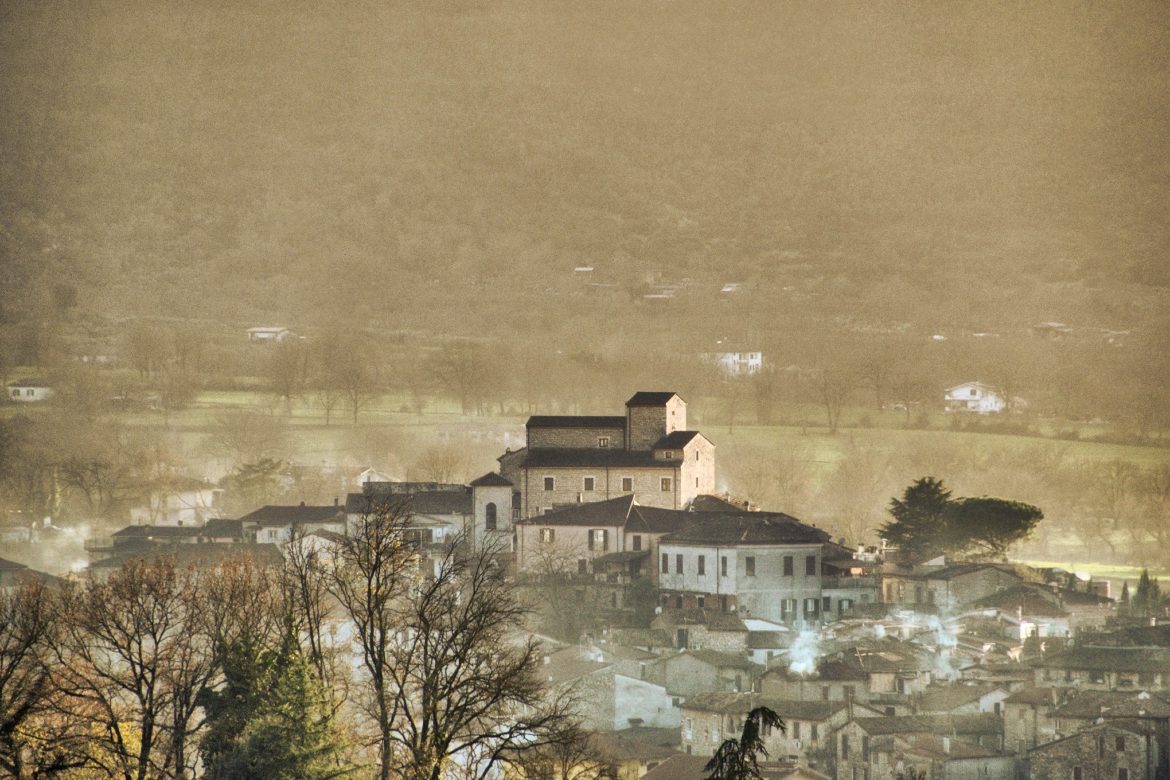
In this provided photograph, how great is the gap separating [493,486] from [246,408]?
46.5m

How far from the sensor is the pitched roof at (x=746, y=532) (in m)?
78.7

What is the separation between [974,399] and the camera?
12488 cm

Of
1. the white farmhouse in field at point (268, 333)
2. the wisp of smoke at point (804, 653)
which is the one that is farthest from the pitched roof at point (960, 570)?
the white farmhouse in field at point (268, 333)

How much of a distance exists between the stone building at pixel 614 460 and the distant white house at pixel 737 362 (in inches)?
1483

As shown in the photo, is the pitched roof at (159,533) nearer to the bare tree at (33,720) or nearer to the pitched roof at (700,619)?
the pitched roof at (700,619)

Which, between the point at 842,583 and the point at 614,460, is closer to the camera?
the point at 842,583

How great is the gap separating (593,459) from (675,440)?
292 centimetres

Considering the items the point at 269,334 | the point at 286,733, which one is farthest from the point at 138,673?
the point at 269,334

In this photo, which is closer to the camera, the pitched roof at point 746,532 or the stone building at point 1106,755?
the stone building at point 1106,755

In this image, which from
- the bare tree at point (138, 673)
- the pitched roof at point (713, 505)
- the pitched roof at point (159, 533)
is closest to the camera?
the bare tree at point (138, 673)

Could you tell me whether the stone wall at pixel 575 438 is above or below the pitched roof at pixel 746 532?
above

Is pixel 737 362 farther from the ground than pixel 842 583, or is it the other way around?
pixel 737 362

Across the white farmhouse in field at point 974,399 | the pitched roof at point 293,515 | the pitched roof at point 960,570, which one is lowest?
the pitched roof at point 960,570

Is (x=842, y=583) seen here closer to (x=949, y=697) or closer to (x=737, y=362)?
(x=949, y=697)
